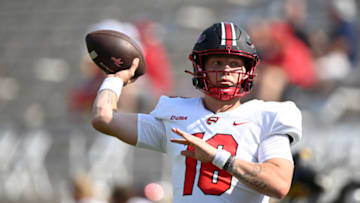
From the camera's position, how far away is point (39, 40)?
14.4 metres

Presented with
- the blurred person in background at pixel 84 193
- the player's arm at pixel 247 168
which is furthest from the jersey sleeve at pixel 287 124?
the blurred person in background at pixel 84 193

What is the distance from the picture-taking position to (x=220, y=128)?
294 centimetres

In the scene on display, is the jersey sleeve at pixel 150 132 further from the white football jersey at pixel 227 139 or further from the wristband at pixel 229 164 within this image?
the wristband at pixel 229 164

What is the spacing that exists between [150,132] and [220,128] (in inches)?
14.4

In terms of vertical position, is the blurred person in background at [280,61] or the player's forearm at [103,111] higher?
the player's forearm at [103,111]

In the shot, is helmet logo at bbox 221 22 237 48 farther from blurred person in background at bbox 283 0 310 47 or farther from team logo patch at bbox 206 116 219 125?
blurred person in background at bbox 283 0 310 47

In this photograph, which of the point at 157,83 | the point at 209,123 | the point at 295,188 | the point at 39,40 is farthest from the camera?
the point at 39,40

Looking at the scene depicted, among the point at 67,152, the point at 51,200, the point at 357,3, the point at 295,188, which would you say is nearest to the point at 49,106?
the point at 67,152

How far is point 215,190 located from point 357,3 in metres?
7.31

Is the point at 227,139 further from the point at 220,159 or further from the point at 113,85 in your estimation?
the point at 113,85

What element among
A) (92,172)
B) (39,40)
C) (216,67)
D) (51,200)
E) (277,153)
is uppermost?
(216,67)

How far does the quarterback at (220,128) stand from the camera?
2686mm

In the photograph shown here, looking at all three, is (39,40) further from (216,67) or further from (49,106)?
(216,67)

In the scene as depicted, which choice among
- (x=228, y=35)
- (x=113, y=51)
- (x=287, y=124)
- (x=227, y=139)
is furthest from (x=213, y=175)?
(x=113, y=51)
